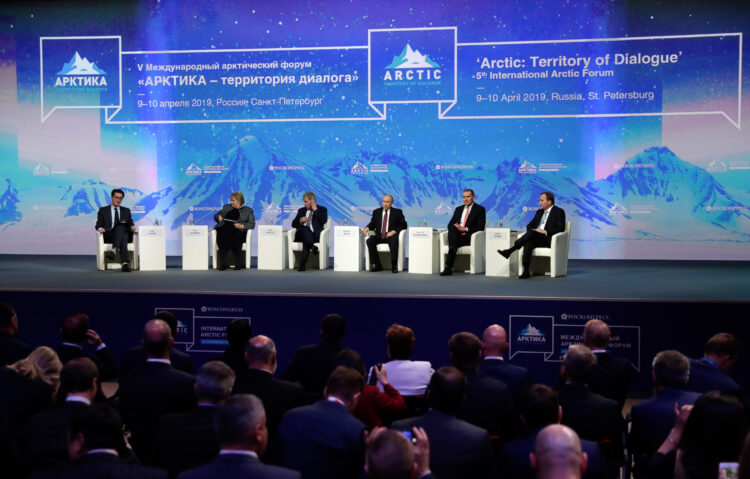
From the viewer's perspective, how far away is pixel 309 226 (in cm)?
977

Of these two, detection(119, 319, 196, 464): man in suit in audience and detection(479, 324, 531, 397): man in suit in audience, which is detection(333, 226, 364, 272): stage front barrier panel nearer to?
detection(479, 324, 531, 397): man in suit in audience

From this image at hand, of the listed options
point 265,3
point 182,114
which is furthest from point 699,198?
point 182,114

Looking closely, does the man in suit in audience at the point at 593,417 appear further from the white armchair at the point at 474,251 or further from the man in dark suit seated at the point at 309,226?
the man in dark suit seated at the point at 309,226

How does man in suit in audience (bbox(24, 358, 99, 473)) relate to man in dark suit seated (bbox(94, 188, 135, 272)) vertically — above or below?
below

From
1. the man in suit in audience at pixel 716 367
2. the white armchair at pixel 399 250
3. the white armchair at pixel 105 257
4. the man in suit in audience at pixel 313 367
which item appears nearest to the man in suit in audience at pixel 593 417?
the man in suit in audience at pixel 716 367

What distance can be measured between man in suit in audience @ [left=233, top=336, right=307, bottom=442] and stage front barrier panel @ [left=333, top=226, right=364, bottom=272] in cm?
628

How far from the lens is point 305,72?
11.1 metres

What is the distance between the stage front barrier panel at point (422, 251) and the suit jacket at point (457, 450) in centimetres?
660

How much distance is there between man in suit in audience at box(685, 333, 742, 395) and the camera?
3746mm

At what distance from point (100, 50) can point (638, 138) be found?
7.54m

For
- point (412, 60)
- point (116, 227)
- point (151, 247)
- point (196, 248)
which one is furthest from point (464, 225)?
point (116, 227)

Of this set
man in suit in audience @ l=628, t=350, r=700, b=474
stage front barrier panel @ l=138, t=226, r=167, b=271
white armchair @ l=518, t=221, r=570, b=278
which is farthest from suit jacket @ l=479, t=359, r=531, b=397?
stage front barrier panel @ l=138, t=226, r=167, b=271

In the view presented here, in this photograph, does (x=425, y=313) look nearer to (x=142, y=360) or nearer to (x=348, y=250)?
(x=142, y=360)

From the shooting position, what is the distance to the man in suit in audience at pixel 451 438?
2541mm
